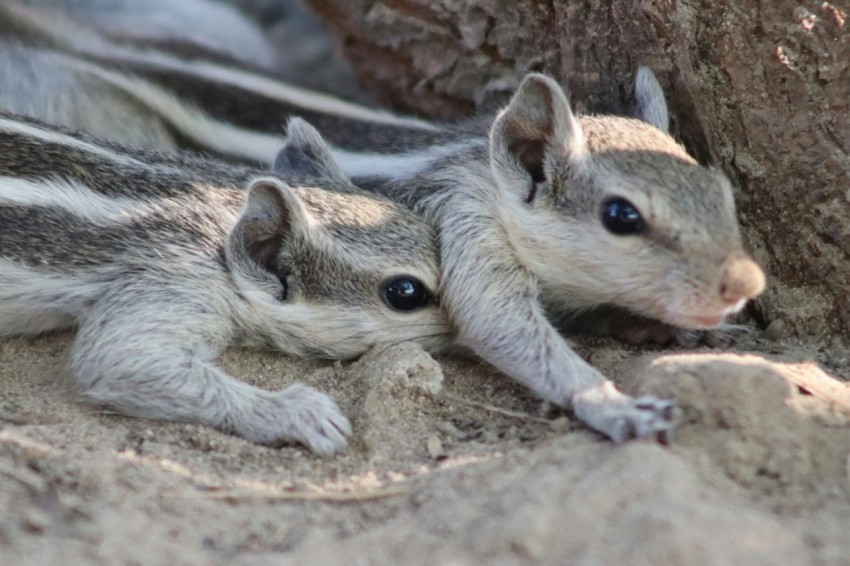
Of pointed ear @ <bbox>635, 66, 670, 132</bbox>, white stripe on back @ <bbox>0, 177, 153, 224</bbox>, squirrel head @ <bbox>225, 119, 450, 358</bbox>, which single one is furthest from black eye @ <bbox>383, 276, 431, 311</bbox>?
pointed ear @ <bbox>635, 66, 670, 132</bbox>

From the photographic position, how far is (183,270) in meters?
4.65

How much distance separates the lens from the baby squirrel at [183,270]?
4504 mm

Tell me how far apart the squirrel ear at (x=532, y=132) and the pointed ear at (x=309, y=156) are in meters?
0.93

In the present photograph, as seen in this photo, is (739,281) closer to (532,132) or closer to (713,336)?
(713,336)

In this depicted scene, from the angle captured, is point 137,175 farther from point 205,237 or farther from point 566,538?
point 566,538

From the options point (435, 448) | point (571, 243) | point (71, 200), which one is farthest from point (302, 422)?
point (71, 200)

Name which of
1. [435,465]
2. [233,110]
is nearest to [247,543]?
[435,465]

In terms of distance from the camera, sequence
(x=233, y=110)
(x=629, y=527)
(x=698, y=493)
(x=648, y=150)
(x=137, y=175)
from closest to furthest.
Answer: (x=629, y=527) < (x=698, y=493) < (x=648, y=150) < (x=137, y=175) < (x=233, y=110)

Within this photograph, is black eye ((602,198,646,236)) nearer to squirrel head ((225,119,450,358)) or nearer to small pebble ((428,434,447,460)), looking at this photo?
squirrel head ((225,119,450,358))

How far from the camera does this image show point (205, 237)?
4730 millimetres

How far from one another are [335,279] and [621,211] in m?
1.32

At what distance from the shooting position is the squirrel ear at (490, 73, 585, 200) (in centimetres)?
449

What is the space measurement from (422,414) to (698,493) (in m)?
1.35

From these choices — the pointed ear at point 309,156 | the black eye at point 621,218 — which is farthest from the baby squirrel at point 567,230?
the pointed ear at point 309,156
